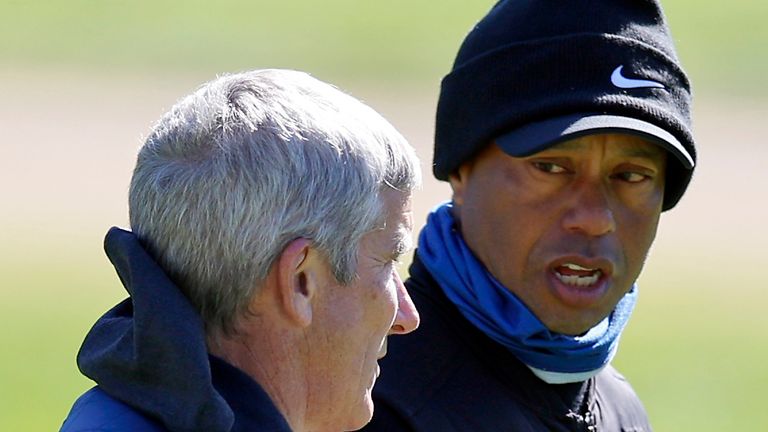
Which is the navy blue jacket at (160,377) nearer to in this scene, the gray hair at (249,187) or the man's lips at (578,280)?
the gray hair at (249,187)

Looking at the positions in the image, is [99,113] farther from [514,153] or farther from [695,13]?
[514,153]

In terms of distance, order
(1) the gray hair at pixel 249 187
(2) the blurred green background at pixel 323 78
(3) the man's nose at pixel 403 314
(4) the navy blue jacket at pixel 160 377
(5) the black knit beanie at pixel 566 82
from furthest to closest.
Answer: (2) the blurred green background at pixel 323 78, (5) the black knit beanie at pixel 566 82, (3) the man's nose at pixel 403 314, (1) the gray hair at pixel 249 187, (4) the navy blue jacket at pixel 160 377

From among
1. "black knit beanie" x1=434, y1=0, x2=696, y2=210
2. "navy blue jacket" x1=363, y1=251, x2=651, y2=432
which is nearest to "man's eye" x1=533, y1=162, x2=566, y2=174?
"black knit beanie" x1=434, y1=0, x2=696, y2=210

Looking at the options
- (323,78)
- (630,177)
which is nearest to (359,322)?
(630,177)

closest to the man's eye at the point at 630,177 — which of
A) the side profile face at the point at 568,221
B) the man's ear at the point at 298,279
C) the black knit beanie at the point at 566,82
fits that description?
the side profile face at the point at 568,221

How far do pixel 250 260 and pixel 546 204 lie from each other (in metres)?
1.15

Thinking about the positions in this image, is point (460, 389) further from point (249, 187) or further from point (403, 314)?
point (249, 187)

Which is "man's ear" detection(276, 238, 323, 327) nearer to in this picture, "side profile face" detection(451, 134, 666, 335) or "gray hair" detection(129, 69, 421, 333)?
"gray hair" detection(129, 69, 421, 333)

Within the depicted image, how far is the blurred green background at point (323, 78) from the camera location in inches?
442

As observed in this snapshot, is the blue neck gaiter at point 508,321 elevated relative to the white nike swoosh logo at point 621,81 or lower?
lower

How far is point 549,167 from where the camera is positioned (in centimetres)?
365

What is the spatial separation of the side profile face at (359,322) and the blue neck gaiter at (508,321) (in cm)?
77

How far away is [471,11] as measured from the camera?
91.8 ft

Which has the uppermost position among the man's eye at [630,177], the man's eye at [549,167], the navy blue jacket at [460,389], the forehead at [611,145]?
the forehead at [611,145]
